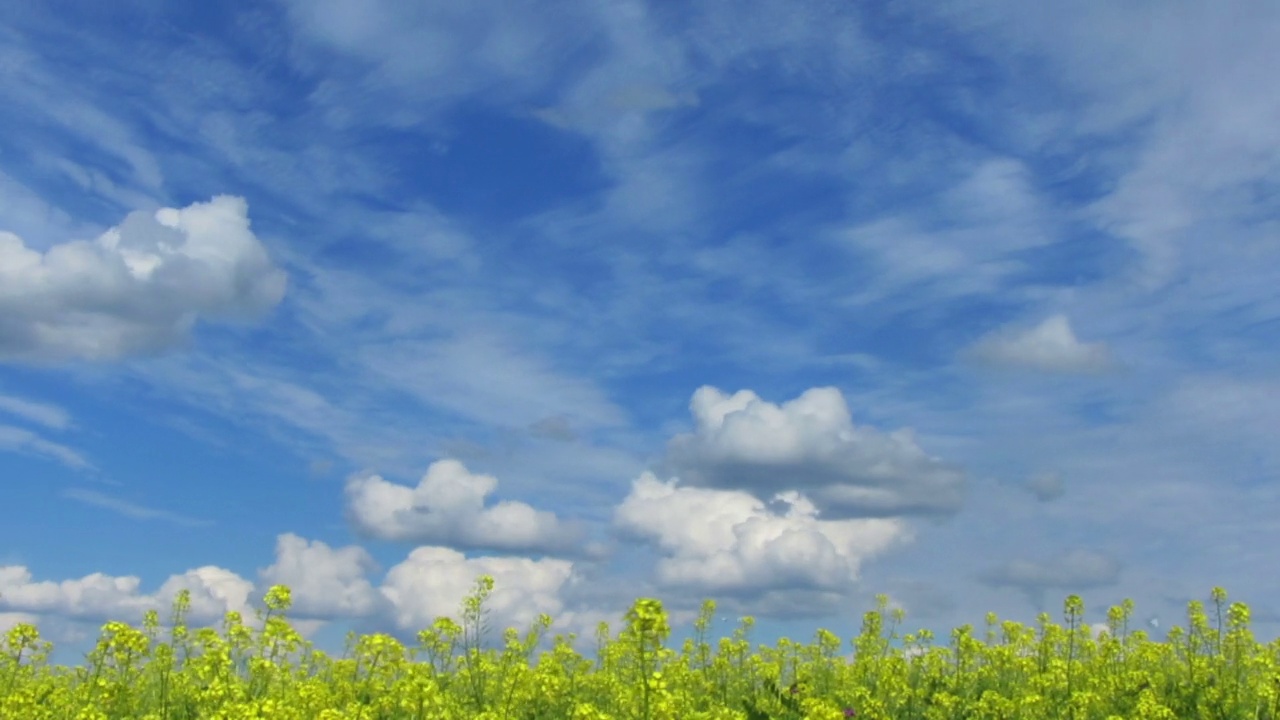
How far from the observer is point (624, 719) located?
15.3m

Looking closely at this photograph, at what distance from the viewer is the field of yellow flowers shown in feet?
44.6

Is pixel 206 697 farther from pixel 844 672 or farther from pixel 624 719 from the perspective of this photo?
pixel 844 672

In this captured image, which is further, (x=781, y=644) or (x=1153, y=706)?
(x=781, y=644)

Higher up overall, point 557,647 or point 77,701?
point 557,647

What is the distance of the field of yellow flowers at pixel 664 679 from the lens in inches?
535

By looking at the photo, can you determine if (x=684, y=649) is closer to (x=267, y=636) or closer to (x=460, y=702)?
(x=460, y=702)

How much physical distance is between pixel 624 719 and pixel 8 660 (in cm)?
1286

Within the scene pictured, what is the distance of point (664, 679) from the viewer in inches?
568

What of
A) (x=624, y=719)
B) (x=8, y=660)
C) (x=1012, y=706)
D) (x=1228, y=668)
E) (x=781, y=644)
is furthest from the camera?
(x=781, y=644)

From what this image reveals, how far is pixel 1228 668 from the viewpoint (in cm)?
2238

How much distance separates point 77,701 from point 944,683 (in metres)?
15.2

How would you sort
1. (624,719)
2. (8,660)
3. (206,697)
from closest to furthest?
1. (206,697)
2. (624,719)
3. (8,660)

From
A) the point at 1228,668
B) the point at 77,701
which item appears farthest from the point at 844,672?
the point at 77,701

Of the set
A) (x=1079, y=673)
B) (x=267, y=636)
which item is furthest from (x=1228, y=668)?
(x=267, y=636)
